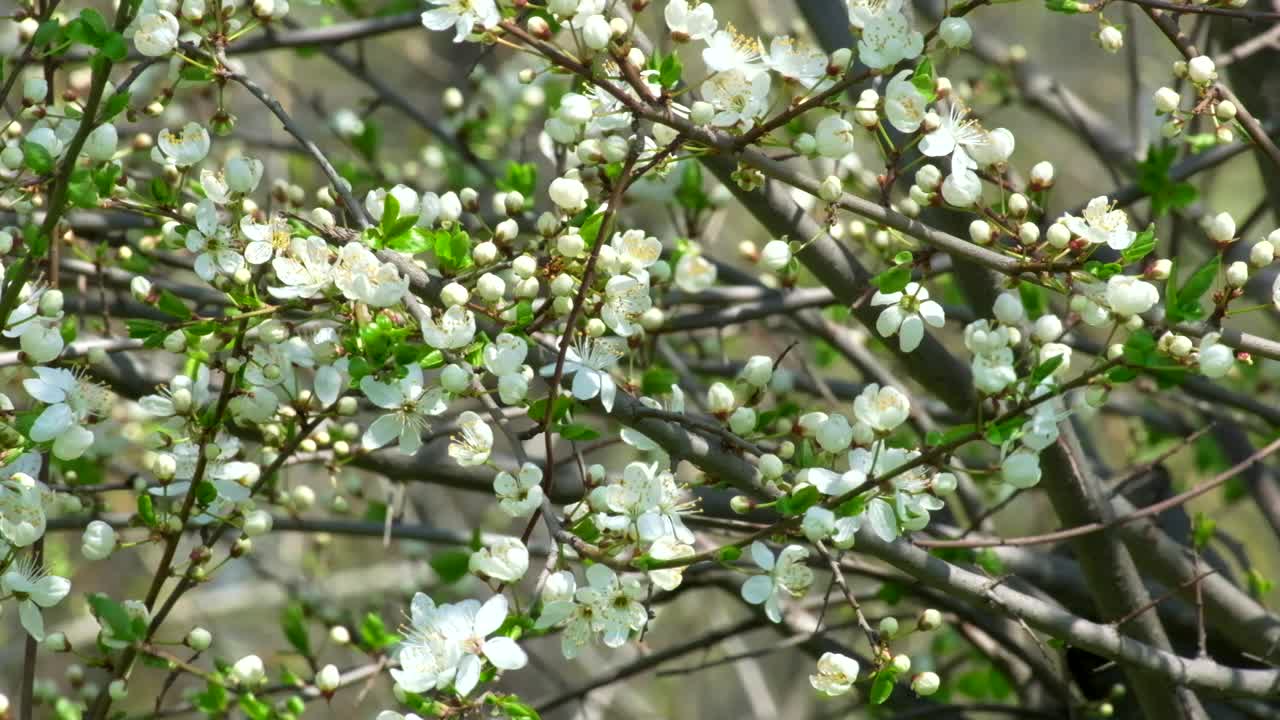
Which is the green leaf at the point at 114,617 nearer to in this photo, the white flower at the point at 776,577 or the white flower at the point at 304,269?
the white flower at the point at 304,269

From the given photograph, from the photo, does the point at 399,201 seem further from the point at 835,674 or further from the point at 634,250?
the point at 835,674

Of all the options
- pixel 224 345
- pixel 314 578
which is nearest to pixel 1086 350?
pixel 224 345

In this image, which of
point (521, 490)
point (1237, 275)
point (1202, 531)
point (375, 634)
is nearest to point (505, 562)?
point (521, 490)

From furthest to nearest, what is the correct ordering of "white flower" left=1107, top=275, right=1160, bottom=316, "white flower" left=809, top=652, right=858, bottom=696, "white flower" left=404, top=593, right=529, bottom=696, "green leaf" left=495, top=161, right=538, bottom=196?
1. "green leaf" left=495, top=161, right=538, bottom=196
2. "white flower" left=809, top=652, right=858, bottom=696
3. "white flower" left=1107, top=275, right=1160, bottom=316
4. "white flower" left=404, top=593, right=529, bottom=696

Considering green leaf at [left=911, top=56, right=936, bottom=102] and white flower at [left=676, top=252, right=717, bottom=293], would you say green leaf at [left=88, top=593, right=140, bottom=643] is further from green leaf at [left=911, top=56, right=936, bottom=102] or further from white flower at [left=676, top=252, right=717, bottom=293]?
green leaf at [left=911, top=56, right=936, bottom=102]

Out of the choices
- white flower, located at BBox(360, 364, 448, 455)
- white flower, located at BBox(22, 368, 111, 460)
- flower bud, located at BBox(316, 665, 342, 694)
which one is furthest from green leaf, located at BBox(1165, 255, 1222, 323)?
white flower, located at BBox(22, 368, 111, 460)

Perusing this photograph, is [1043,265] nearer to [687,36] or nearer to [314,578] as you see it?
[687,36]

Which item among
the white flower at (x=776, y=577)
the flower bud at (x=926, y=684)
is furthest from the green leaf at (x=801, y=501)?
the flower bud at (x=926, y=684)
